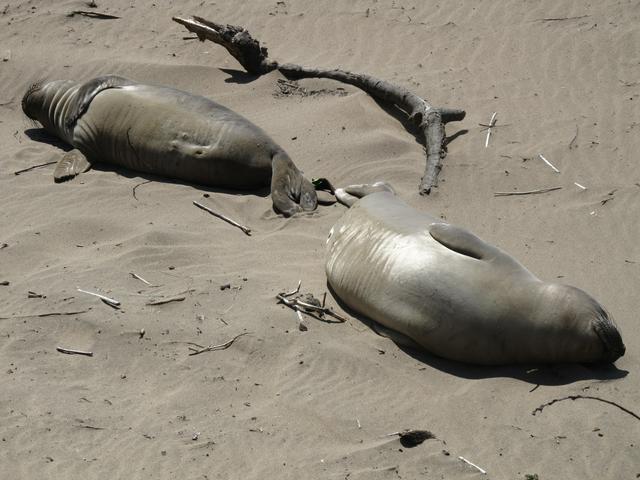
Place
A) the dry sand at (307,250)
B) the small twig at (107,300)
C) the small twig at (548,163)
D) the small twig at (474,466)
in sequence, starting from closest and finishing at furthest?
the small twig at (474,466) < the dry sand at (307,250) < the small twig at (107,300) < the small twig at (548,163)

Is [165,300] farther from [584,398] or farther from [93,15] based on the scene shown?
[93,15]

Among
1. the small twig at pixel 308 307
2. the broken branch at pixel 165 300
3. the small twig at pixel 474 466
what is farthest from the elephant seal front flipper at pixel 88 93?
the small twig at pixel 474 466

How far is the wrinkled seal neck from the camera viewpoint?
8766 millimetres

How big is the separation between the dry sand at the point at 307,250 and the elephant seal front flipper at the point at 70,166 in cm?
13

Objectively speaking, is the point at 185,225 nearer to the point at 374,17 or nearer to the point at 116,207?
the point at 116,207

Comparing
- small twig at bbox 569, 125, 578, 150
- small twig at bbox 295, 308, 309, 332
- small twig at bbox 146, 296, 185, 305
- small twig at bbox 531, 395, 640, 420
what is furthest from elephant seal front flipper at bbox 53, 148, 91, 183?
small twig at bbox 531, 395, 640, 420

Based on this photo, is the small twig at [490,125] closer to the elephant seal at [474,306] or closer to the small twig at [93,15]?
the elephant seal at [474,306]

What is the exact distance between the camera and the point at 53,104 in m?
8.95

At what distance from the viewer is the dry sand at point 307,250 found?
4621 mm

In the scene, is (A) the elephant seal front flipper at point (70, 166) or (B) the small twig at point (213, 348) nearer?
(B) the small twig at point (213, 348)

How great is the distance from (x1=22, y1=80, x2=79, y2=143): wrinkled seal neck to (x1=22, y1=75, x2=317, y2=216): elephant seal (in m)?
0.15

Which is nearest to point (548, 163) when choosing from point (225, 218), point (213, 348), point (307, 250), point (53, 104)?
point (307, 250)

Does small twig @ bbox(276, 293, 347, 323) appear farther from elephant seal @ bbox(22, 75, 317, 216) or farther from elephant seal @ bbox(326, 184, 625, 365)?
elephant seal @ bbox(22, 75, 317, 216)

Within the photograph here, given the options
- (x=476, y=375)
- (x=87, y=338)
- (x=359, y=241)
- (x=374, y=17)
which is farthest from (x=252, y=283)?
(x=374, y=17)
